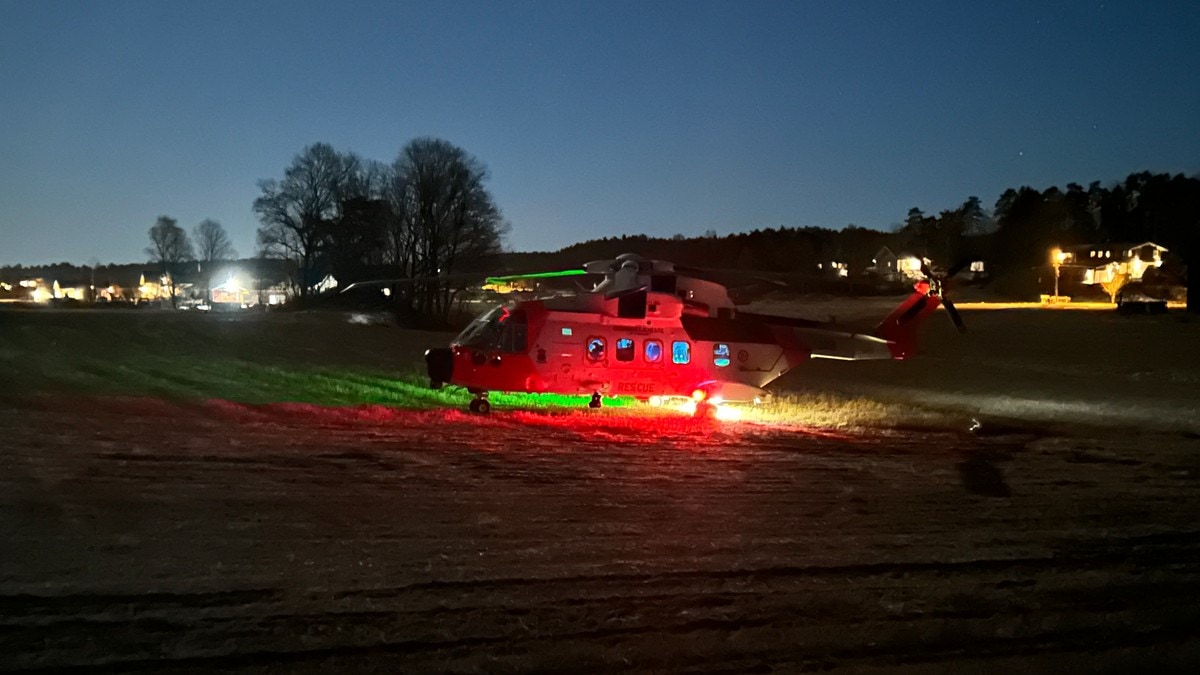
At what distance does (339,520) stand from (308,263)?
55.4 meters

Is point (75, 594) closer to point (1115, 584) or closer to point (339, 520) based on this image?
point (339, 520)

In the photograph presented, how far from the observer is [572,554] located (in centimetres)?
743

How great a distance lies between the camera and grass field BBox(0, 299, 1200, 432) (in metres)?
18.3

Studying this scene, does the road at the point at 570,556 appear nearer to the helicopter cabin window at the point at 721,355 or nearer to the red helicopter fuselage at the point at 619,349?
the red helicopter fuselage at the point at 619,349

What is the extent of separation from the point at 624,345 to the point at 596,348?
55cm

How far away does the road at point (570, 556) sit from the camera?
5.55 meters

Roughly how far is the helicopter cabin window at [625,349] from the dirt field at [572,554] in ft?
15.2

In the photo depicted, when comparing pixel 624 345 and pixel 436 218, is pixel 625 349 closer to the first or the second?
pixel 624 345

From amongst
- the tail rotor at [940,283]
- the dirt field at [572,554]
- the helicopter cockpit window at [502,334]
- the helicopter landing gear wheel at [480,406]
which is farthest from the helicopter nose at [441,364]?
the tail rotor at [940,283]

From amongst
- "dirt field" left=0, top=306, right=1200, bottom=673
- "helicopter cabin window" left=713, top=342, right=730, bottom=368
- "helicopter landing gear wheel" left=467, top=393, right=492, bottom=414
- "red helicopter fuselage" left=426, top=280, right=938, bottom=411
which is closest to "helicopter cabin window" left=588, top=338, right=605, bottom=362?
"red helicopter fuselage" left=426, top=280, right=938, bottom=411

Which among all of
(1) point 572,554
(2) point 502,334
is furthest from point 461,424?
(1) point 572,554

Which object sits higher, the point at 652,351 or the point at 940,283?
the point at 940,283

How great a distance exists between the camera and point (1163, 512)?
9.52 m

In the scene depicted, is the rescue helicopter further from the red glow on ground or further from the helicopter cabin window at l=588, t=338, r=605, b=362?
the red glow on ground
